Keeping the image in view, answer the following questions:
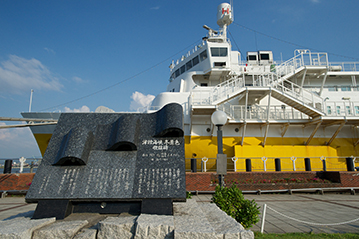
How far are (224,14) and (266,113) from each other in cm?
1348

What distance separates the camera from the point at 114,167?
5.36 metres

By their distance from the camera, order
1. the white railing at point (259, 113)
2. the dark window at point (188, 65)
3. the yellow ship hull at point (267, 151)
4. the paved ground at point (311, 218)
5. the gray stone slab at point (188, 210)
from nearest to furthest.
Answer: the gray stone slab at point (188, 210) < the paved ground at point (311, 218) < the yellow ship hull at point (267, 151) < the white railing at point (259, 113) < the dark window at point (188, 65)

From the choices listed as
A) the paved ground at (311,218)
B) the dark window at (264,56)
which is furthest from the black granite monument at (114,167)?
the dark window at (264,56)

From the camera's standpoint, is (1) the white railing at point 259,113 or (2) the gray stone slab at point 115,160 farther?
(1) the white railing at point 259,113

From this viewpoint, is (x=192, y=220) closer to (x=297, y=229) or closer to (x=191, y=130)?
(x=297, y=229)

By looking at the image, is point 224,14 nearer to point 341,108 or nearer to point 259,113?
point 259,113

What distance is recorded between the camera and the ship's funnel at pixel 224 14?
2666 cm

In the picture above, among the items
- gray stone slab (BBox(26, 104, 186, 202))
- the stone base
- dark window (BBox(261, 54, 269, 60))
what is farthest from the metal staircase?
the stone base

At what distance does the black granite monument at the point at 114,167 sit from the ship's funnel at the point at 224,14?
24470mm

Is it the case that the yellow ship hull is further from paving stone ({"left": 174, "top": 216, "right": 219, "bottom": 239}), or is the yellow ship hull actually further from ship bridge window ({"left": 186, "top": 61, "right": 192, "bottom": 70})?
paving stone ({"left": 174, "top": 216, "right": 219, "bottom": 239})

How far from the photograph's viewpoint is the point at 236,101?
839 inches

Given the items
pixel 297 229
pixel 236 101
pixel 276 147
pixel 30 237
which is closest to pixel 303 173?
pixel 276 147

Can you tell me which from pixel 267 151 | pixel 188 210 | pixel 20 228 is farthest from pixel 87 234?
pixel 267 151

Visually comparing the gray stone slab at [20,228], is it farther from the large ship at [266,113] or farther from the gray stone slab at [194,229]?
the large ship at [266,113]
